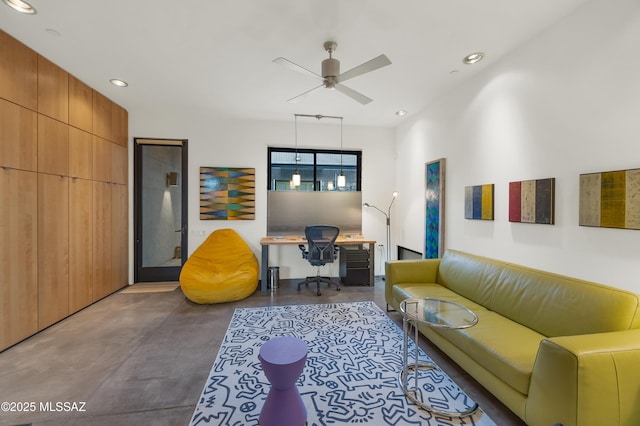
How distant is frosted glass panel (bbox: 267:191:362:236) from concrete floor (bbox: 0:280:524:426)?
70.6 inches

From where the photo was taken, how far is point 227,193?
15.3 ft

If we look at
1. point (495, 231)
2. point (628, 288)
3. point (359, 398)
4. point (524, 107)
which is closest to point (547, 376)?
point (628, 288)

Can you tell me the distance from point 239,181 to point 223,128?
1002mm

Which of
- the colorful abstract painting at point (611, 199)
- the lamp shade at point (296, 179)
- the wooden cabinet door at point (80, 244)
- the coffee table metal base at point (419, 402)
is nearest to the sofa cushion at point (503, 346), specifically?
the coffee table metal base at point (419, 402)

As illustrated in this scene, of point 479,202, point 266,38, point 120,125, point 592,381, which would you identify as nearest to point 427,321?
point 592,381

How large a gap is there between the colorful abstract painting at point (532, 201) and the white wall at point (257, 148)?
2693mm

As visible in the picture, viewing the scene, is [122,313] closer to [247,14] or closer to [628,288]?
[247,14]

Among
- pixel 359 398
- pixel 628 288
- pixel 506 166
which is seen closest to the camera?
pixel 628 288

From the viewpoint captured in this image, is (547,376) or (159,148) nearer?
(547,376)

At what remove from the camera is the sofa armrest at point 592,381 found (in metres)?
1.25

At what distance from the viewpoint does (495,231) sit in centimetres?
283

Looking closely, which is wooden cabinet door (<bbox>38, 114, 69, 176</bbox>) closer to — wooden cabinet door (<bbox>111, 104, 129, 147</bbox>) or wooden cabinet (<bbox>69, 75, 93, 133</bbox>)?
wooden cabinet (<bbox>69, 75, 93, 133</bbox>)

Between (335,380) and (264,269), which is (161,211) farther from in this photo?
(335,380)

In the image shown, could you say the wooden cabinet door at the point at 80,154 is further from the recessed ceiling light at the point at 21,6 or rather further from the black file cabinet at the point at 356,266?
the black file cabinet at the point at 356,266
